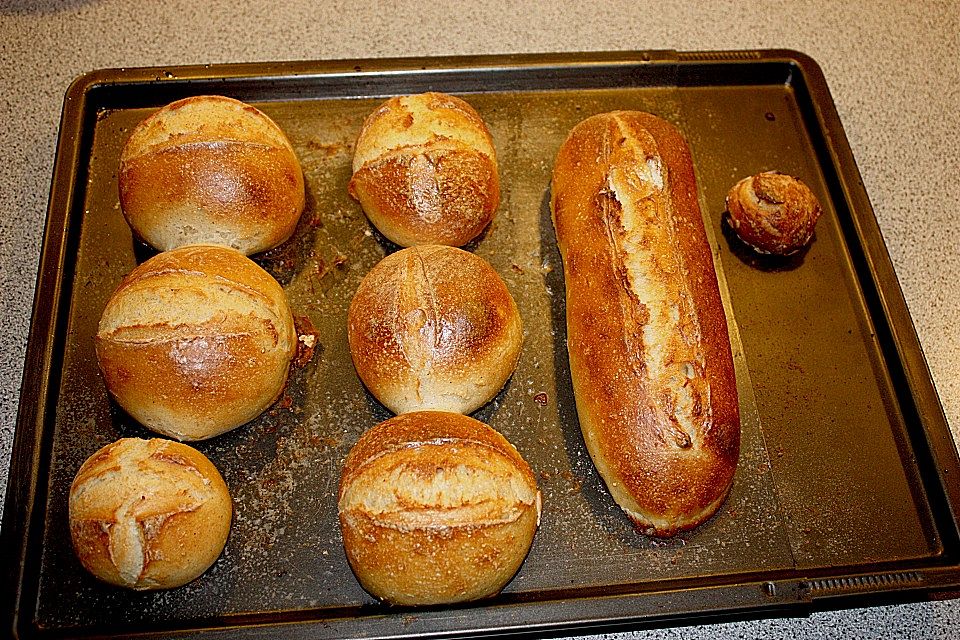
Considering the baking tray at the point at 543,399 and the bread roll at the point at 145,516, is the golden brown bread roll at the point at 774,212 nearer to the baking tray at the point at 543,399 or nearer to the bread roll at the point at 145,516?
the baking tray at the point at 543,399

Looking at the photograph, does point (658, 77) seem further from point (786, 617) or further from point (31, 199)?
point (31, 199)

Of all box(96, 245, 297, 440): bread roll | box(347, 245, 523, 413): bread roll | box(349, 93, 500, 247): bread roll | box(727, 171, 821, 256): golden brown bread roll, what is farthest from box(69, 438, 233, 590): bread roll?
box(727, 171, 821, 256): golden brown bread roll

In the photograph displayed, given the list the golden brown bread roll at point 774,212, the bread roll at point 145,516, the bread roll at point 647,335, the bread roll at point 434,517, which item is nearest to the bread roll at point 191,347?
the bread roll at point 145,516

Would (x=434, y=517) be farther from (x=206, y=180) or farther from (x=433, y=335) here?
(x=206, y=180)

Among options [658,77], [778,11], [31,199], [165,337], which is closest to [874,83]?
[778,11]

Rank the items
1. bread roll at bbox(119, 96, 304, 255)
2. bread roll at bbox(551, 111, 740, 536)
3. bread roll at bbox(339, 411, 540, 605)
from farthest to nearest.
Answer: bread roll at bbox(119, 96, 304, 255) → bread roll at bbox(551, 111, 740, 536) → bread roll at bbox(339, 411, 540, 605)

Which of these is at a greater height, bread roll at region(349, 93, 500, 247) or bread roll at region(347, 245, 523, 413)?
bread roll at region(349, 93, 500, 247)

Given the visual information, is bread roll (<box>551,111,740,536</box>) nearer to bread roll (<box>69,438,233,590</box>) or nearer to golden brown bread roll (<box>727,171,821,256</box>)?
golden brown bread roll (<box>727,171,821,256</box>)
